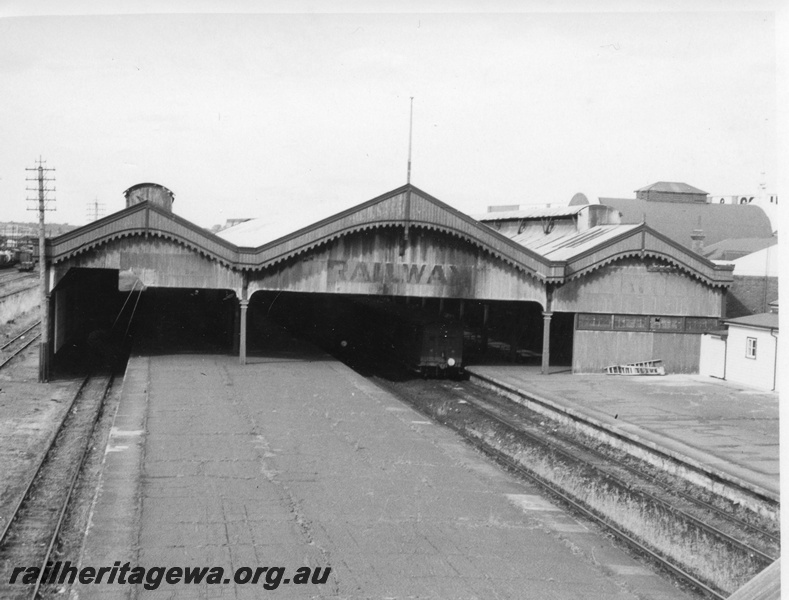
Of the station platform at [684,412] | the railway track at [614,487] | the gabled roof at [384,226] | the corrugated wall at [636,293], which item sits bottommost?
the railway track at [614,487]

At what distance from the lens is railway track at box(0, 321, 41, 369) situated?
29.9m

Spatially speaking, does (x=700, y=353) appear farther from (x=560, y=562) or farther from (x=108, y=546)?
(x=108, y=546)

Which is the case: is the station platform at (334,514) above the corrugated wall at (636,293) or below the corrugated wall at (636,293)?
below

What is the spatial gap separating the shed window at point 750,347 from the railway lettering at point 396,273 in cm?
957

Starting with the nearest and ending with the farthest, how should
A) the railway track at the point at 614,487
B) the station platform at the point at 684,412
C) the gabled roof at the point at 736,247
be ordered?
1. the railway track at the point at 614,487
2. the station platform at the point at 684,412
3. the gabled roof at the point at 736,247

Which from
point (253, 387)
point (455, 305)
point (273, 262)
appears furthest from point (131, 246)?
point (455, 305)

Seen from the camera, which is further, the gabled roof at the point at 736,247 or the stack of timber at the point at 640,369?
the gabled roof at the point at 736,247

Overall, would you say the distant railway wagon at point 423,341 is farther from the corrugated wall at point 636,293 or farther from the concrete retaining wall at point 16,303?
the concrete retaining wall at point 16,303

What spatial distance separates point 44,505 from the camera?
14.1 metres

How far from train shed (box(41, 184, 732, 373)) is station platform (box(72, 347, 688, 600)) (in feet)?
25.8

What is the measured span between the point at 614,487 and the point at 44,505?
11.0 metres

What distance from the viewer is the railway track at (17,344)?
98.0 ft

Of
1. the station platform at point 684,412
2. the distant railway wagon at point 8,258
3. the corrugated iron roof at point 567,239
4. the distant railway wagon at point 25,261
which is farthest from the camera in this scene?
the distant railway wagon at point 25,261

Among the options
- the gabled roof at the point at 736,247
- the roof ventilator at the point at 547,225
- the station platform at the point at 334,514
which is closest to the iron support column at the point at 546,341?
the station platform at the point at 334,514
